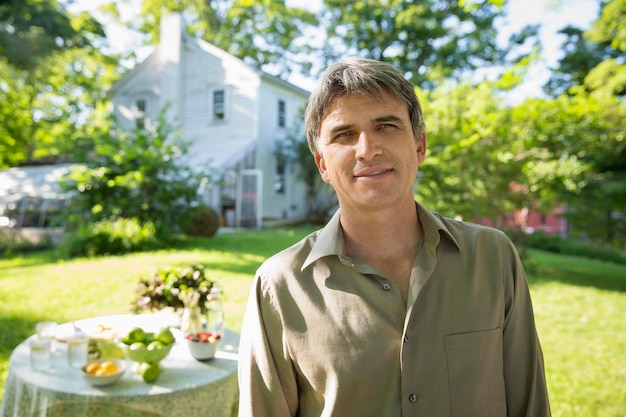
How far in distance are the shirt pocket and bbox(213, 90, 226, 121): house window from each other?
20252 millimetres

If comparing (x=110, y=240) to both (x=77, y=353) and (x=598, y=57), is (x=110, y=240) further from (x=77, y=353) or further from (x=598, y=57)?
(x=598, y=57)

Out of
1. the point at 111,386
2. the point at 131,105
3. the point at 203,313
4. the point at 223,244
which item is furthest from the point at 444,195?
the point at 131,105

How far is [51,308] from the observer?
7.04m

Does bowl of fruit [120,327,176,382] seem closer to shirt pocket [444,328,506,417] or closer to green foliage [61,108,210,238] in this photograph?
shirt pocket [444,328,506,417]

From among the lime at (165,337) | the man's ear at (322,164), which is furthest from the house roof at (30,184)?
the man's ear at (322,164)

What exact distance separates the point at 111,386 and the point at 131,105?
74.0ft

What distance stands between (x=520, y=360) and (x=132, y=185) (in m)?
12.8

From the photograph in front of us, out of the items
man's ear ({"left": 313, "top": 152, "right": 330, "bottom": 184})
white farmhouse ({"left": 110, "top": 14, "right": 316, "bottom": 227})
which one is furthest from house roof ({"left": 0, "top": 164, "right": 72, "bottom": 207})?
man's ear ({"left": 313, "top": 152, "right": 330, "bottom": 184})

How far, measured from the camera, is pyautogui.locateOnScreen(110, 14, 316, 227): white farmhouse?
1980cm

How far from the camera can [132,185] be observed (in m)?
13.0

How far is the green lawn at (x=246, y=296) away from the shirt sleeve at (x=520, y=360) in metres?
3.06

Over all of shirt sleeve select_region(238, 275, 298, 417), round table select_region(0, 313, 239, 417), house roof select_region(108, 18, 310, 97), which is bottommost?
round table select_region(0, 313, 239, 417)

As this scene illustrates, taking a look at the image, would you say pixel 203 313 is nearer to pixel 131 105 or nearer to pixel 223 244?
pixel 223 244

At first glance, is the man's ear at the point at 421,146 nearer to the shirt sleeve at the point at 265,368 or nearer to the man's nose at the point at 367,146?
the man's nose at the point at 367,146
